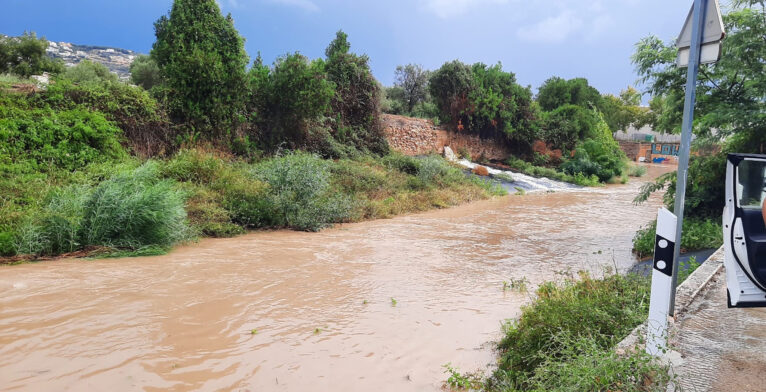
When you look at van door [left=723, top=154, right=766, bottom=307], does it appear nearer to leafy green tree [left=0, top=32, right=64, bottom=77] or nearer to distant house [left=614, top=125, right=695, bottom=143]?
leafy green tree [left=0, top=32, right=64, bottom=77]

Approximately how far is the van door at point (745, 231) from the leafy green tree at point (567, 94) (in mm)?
35973

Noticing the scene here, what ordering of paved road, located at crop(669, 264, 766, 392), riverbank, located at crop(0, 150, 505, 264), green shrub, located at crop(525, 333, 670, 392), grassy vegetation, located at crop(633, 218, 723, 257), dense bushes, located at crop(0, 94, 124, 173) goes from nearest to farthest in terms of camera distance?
1. green shrub, located at crop(525, 333, 670, 392)
2. paved road, located at crop(669, 264, 766, 392)
3. riverbank, located at crop(0, 150, 505, 264)
4. grassy vegetation, located at crop(633, 218, 723, 257)
5. dense bushes, located at crop(0, 94, 124, 173)

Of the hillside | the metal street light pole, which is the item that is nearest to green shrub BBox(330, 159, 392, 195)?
the metal street light pole

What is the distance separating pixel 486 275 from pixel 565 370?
14.7ft

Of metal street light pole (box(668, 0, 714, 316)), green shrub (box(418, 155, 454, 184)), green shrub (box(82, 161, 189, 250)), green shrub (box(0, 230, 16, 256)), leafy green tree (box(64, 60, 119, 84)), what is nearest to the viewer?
metal street light pole (box(668, 0, 714, 316))

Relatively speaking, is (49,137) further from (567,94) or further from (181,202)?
(567,94)

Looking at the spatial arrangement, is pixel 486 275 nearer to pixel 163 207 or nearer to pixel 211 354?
pixel 211 354

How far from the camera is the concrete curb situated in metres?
3.20

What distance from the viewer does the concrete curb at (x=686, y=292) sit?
3197 mm

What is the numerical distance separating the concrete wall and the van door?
58.7 feet

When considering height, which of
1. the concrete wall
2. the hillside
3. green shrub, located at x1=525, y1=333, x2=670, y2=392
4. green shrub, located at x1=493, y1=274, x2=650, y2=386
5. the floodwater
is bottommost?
the floodwater

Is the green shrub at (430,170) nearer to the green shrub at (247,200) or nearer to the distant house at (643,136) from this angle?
the green shrub at (247,200)

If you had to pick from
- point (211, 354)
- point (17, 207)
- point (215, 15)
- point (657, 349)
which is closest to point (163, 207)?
point (17, 207)

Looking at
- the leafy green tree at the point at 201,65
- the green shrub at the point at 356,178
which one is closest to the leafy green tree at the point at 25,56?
the leafy green tree at the point at 201,65
